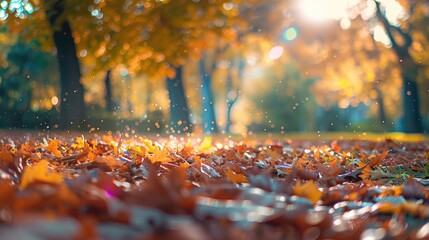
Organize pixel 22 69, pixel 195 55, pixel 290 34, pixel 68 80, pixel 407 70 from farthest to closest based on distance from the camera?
pixel 22 69
pixel 290 34
pixel 407 70
pixel 195 55
pixel 68 80

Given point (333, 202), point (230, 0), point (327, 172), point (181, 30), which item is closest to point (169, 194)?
point (333, 202)

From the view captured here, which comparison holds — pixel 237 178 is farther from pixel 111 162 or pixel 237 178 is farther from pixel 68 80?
pixel 68 80

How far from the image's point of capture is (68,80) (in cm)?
1315

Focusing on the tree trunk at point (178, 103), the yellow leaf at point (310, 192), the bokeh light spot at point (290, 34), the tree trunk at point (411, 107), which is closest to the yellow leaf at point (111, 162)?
the yellow leaf at point (310, 192)

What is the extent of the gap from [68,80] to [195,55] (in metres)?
4.33

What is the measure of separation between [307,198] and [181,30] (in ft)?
42.0

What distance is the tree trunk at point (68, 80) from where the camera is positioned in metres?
12.5

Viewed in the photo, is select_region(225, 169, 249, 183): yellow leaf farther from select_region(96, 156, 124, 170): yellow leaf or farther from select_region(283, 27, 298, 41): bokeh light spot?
select_region(283, 27, 298, 41): bokeh light spot

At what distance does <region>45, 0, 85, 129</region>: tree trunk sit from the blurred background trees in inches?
1.0

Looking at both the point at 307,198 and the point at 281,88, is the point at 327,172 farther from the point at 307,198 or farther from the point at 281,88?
the point at 281,88

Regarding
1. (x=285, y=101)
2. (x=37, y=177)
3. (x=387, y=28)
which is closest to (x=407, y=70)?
(x=387, y=28)

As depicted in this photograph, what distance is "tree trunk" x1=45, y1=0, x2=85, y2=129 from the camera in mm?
12500

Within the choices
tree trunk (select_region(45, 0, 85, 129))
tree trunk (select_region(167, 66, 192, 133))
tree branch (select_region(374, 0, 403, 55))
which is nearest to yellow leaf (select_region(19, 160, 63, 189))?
tree trunk (select_region(45, 0, 85, 129))

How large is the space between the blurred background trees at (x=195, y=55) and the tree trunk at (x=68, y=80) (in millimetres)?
25
